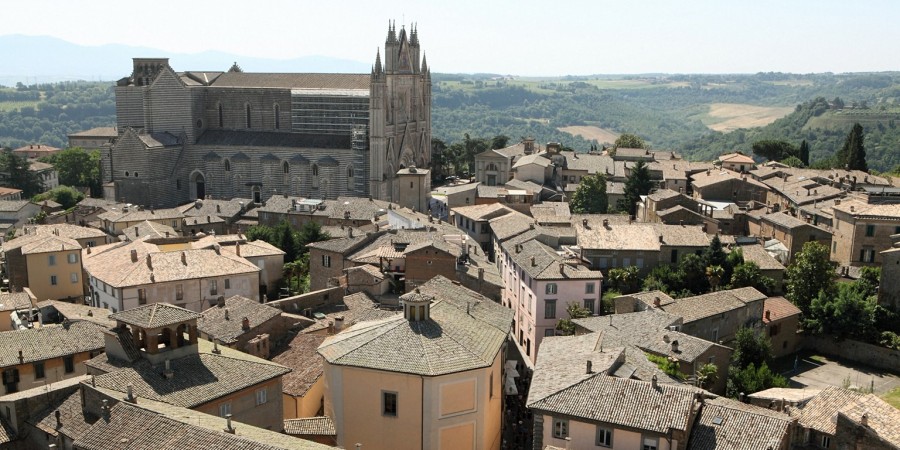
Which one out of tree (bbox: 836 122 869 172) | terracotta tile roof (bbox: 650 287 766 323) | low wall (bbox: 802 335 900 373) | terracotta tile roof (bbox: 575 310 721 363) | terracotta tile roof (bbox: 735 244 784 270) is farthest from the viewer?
tree (bbox: 836 122 869 172)

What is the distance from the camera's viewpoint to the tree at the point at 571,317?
42188 mm

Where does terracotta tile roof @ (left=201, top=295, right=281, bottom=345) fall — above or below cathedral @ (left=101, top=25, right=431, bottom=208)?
below

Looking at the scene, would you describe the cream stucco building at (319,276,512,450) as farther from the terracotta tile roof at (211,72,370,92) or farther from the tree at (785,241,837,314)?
the terracotta tile roof at (211,72,370,92)

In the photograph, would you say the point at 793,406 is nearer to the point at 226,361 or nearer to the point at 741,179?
the point at 226,361

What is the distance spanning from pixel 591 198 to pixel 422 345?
45.6 meters

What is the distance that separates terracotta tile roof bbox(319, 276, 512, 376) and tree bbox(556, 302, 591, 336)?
9.94 m

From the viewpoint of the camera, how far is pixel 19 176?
93812mm

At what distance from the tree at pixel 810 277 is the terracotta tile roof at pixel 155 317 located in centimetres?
3432

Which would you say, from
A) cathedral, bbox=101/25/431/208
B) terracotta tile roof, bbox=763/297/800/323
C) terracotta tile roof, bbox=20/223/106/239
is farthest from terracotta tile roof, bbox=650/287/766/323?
cathedral, bbox=101/25/431/208

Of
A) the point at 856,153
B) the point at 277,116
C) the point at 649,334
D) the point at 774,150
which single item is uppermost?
the point at 277,116

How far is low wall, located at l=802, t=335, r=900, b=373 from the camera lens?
45656 mm

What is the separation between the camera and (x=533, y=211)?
6475 centimetres

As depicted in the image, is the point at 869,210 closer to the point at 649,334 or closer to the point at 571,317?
the point at 571,317

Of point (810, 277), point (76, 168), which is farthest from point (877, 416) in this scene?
point (76, 168)
